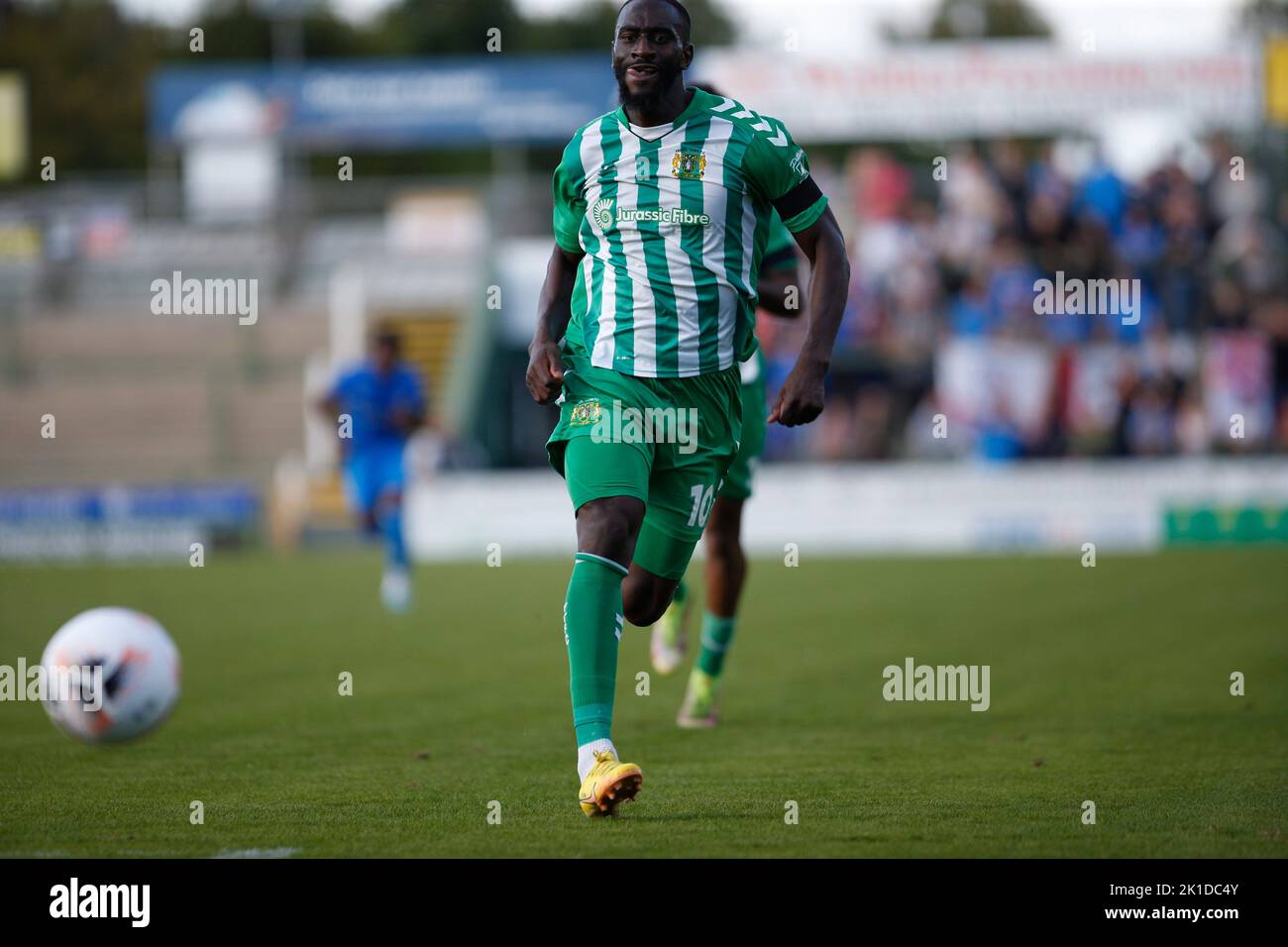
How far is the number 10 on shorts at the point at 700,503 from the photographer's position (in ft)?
→ 20.2

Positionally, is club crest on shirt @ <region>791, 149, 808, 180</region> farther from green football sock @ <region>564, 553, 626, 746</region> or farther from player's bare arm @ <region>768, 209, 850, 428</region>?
green football sock @ <region>564, 553, 626, 746</region>

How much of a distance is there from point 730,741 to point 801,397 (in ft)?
7.47

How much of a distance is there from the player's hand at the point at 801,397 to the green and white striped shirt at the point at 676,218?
39cm

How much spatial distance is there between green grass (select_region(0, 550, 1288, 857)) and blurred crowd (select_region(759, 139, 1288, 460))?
30.1 feet

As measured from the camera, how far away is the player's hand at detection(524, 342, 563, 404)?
19.5 feet

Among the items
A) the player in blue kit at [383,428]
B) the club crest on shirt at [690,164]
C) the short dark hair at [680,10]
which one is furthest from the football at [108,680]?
the player in blue kit at [383,428]

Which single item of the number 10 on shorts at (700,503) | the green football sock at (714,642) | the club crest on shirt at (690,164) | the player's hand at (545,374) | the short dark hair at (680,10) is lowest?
the green football sock at (714,642)

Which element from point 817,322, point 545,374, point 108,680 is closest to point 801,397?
point 817,322

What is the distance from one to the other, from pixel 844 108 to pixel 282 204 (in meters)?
11.8

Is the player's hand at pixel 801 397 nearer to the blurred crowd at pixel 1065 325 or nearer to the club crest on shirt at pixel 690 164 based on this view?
the club crest on shirt at pixel 690 164

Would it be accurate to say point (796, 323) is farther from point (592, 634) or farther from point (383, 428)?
point (592, 634)

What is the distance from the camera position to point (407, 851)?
16.7ft
